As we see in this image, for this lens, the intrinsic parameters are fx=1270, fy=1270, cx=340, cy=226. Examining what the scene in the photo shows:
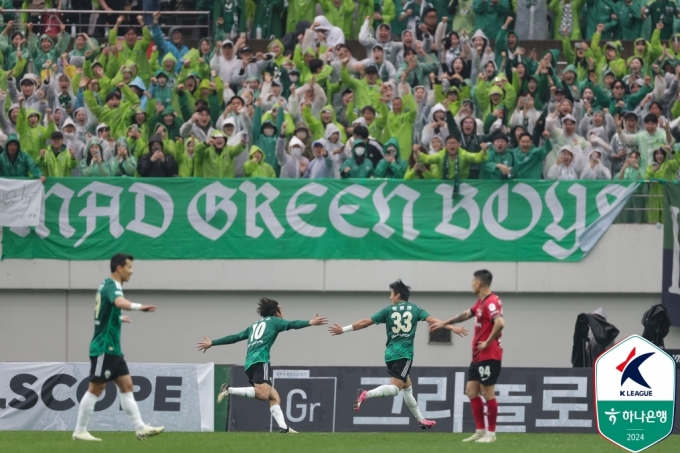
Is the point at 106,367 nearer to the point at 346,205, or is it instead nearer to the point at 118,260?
the point at 118,260

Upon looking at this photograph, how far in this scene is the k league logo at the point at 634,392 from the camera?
11141 millimetres

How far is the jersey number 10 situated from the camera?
1531 cm

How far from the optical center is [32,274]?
20.2 meters

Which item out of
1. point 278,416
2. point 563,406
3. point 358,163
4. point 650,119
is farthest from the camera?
Result: point 650,119

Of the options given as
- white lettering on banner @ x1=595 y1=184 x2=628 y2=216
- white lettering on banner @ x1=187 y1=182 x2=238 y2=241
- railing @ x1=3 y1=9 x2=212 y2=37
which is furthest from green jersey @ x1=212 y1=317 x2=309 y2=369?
railing @ x1=3 y1=9 x2=212 y2=37

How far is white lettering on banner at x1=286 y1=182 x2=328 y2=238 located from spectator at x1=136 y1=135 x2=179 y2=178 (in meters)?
1.96

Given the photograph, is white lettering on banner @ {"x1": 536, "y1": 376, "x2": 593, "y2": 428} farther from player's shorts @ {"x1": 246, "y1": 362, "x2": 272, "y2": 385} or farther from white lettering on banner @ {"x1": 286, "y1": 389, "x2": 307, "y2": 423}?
player's shorts @ {"x1": 246, "y1": 362, "x2": 272, "y2": 385}

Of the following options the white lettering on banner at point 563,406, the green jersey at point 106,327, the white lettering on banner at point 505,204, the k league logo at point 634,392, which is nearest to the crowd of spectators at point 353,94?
the white lettering on banner at point 505,204

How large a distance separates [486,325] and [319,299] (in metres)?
7.32

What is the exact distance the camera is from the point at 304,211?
2016 cm

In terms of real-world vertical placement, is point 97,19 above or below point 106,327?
above

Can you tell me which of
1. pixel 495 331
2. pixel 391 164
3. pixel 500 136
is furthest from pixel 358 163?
pixel 495 331

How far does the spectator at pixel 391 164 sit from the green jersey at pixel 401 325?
5170 mm

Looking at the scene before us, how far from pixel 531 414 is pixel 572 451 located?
4661mm
